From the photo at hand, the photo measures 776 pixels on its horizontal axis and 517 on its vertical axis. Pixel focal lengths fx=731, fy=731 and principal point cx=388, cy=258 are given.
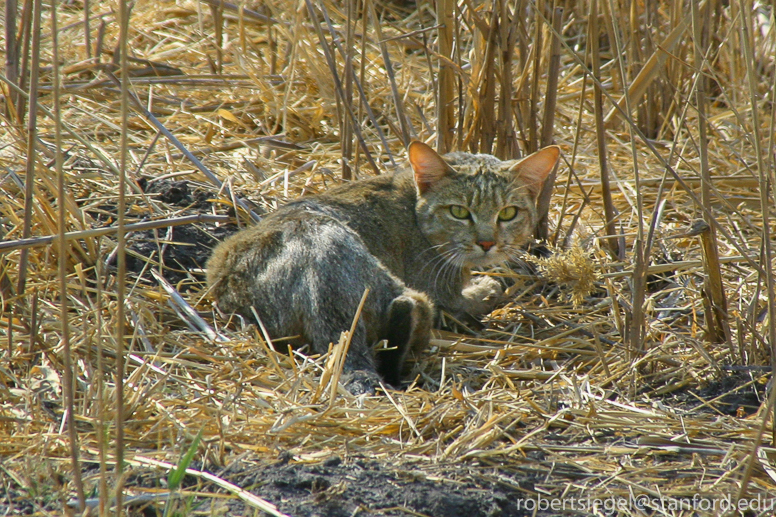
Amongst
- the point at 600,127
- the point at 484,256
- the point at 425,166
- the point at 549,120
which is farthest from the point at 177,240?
the point at 600,127

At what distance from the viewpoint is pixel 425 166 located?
3.53 m

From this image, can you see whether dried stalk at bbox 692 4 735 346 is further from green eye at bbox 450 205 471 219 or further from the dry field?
green eye at bbox 450 205 471 219

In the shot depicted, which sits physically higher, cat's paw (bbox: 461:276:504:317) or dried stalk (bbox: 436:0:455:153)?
dried stalk (bbox: 436:0:455:153)

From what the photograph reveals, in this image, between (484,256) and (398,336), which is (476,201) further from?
(398,336)

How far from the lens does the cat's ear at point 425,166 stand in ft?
11.2

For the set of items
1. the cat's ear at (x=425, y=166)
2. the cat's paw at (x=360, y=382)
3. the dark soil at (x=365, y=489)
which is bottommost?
the dark soil at (x=365, y=489)

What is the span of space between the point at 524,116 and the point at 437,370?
1574mm

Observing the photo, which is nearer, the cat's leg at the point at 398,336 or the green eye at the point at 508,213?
the cat's leg at the point at 398,336

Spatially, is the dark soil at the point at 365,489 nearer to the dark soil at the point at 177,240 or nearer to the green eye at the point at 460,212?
the dark soil at the point at 177,240

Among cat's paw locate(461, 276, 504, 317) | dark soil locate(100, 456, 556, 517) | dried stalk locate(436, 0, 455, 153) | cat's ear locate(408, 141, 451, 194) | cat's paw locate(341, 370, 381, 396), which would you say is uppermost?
dried stalk locate(436, 0, 455, 153)

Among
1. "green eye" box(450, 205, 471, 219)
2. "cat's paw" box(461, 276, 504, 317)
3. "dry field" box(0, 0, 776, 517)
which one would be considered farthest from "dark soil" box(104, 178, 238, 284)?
"cat's paw" box(461, 276, 504, 317)

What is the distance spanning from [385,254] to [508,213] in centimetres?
65

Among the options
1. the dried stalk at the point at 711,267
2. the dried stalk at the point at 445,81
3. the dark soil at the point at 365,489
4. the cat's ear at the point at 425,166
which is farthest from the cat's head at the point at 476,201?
the dark soil at the point at 365,489

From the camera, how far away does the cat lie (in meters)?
2.94
